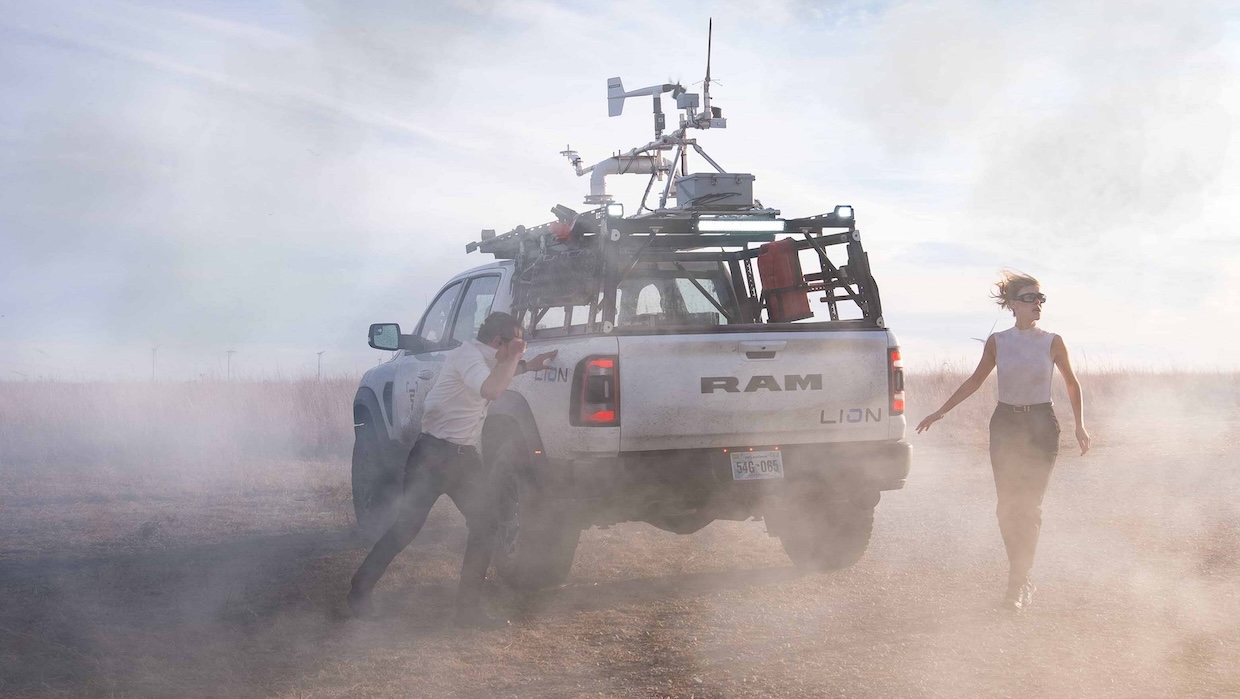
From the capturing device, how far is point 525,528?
23.0ft

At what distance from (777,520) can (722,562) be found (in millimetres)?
889

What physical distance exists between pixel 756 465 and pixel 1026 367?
5.49ft

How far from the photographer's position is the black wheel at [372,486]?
382 inches

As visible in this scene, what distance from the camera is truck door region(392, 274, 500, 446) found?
8.64m

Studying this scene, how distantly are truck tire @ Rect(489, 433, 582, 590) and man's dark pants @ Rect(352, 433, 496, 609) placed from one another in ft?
1.06

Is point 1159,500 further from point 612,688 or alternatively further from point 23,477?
point 23,477

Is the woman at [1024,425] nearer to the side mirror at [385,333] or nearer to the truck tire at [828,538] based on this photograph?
the truck tire at [828,538]

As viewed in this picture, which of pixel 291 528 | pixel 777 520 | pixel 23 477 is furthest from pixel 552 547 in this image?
pixel 23 477

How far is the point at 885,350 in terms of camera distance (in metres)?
7.18

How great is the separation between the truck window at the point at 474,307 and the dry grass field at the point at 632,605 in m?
1.65

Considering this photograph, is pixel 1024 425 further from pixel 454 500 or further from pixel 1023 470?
pixel 454 500

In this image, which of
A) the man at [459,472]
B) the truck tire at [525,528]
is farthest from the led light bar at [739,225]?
the truck tire at [525,528]

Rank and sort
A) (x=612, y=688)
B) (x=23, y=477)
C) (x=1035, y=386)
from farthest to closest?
(x=23, y=477) < (x=1035, y=386) < (x=612, y=688)

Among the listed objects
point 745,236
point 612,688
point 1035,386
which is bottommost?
point 612,688
